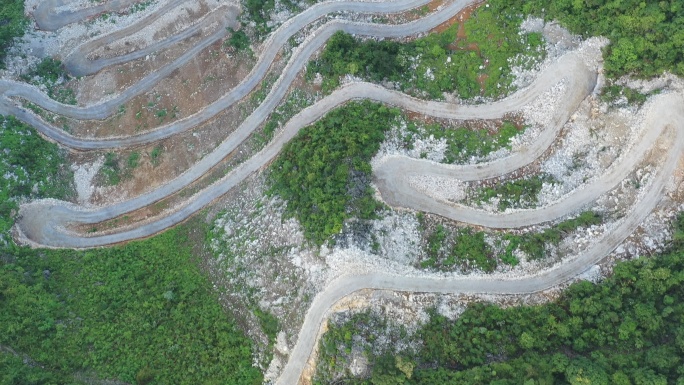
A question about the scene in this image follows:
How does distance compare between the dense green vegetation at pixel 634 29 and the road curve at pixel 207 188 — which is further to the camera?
the road curve at pixel 207 188

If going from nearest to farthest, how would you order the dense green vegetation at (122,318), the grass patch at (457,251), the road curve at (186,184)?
the grass patch at (457,251), the dense green vegetation at (122,318), the road curve at (186,184)

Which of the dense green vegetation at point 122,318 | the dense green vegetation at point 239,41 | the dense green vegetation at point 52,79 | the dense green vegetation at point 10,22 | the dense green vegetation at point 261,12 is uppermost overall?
the dense green vegetation at point 261,12

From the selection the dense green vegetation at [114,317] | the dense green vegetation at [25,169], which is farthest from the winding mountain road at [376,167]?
the dense green vegetation at [114,317]

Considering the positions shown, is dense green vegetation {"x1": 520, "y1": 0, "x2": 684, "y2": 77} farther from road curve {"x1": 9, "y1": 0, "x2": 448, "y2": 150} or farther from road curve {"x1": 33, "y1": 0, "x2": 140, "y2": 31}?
road curve {"x1": 33, "y1": 0, "x2": 140, "y2": 31}

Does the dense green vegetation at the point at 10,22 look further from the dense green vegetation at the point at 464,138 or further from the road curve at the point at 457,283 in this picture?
the dense green vegetation at the point at 464,138

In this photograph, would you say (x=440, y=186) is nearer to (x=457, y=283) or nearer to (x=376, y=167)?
(x=376, y=167)

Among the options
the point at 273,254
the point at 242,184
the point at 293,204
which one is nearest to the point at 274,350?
the point at 273,254

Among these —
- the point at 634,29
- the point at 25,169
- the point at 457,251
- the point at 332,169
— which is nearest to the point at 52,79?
the point at 25,169
